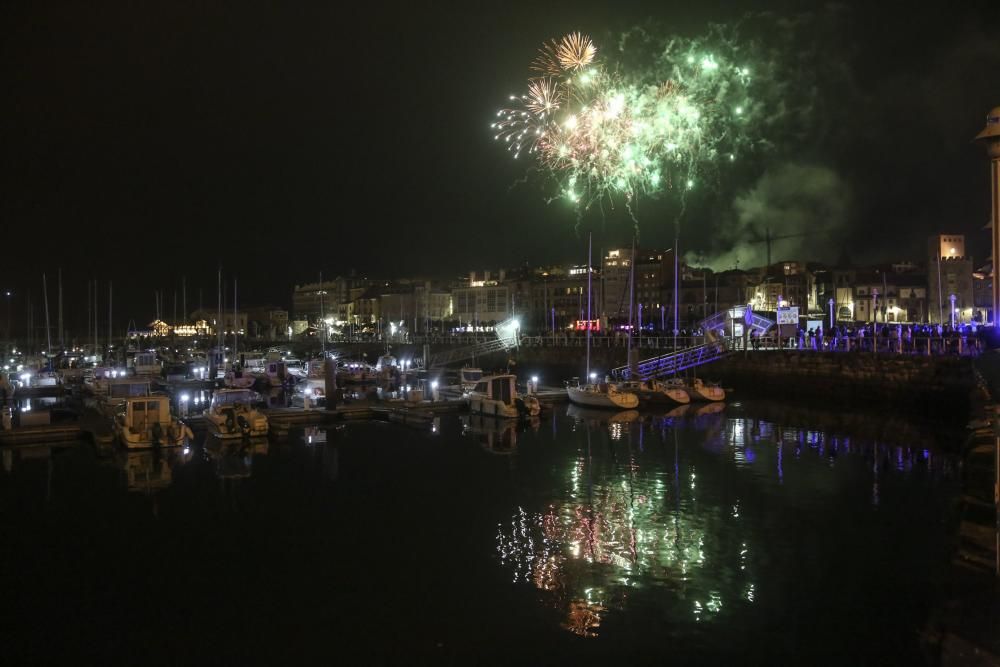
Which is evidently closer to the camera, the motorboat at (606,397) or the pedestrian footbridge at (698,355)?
the motorboat at (606,397)

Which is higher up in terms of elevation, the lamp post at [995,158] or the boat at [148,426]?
the lamp post at [995,158]

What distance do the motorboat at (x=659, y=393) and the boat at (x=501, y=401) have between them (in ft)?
18.8

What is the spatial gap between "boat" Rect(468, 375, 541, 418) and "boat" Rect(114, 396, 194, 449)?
12.5 metres

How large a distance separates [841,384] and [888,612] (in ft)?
98.0

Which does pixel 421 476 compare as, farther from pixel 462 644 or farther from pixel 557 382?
pixel 557 382

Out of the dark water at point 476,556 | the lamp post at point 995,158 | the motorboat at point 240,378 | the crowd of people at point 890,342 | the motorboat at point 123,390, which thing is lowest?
the dark water at point 476,556

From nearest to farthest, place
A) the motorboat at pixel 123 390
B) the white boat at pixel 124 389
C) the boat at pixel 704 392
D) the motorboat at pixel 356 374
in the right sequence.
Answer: the motorboat at pixel 123 390 < the white boat at pixel 124 389 < the boat at pixel 704 392 < the motorboat at pixel 356 374

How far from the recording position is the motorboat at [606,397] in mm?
36031

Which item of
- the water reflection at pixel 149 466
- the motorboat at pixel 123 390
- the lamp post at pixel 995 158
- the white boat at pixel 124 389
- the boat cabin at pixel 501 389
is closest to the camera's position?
the lamp post at pixel 995 158

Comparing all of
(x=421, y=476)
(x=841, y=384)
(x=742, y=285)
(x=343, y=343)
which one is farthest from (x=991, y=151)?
(x=343, y=343)

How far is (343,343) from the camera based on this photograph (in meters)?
113

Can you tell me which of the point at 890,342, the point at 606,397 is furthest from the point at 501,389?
the point at 890,342

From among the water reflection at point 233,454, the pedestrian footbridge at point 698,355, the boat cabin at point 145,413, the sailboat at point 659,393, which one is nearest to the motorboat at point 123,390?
the boat cabin at point 145,413

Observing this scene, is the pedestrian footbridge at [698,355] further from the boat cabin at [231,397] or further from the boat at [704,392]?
Answer: the boat cabin at [231,397]
